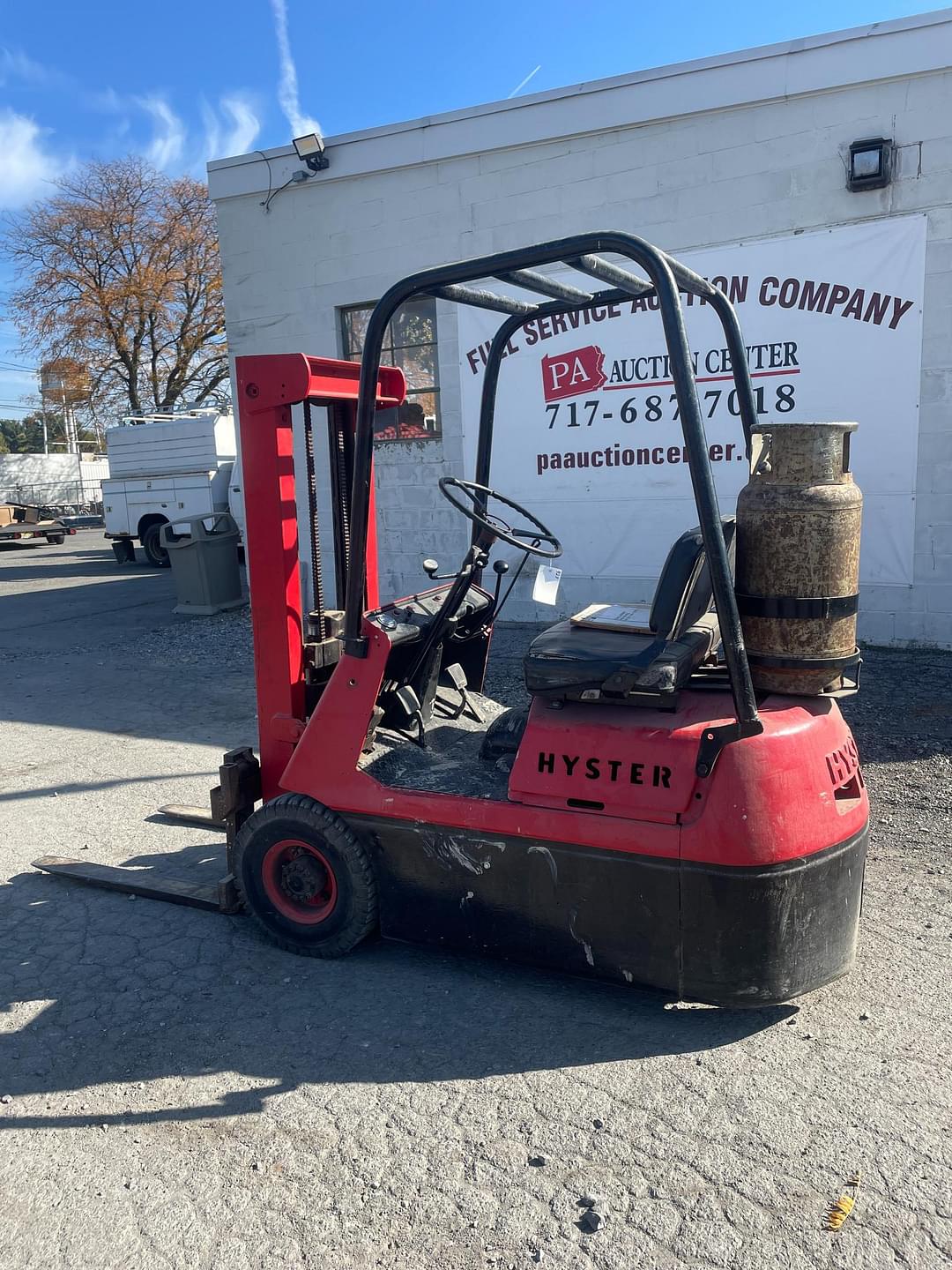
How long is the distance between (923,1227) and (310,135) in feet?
34.5

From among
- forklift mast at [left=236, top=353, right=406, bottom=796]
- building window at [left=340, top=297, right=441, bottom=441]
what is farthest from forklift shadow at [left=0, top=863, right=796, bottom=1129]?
building window at [left=340, top=297, right=441, bottom=441]

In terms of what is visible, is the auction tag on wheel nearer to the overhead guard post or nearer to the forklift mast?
the overhead guard post

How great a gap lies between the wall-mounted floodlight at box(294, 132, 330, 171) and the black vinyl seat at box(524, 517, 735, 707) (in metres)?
8.67

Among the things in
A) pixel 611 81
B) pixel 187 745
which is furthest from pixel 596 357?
pixel 187 745

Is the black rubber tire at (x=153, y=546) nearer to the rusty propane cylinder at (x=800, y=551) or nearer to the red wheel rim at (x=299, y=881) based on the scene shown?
the red wheel rim at (x=299, y=881)

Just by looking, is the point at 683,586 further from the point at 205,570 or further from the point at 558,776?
the point at 205,570

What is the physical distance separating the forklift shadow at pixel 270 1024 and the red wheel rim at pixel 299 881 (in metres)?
0.18

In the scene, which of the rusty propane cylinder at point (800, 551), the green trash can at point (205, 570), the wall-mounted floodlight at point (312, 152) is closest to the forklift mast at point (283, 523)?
the rusty propane cylinder at point (800, 551)

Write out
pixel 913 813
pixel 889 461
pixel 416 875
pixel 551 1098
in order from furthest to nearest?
pixel 889 461, pixel 913 813, pixel 416 875, pixel 551 1098

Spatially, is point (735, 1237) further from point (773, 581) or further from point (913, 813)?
point (913, 813)

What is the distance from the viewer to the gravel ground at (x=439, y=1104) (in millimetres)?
2332

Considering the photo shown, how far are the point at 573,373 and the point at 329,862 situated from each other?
6804 millimetres

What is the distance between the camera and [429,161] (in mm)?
9641

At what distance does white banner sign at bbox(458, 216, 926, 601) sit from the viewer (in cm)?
790
